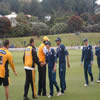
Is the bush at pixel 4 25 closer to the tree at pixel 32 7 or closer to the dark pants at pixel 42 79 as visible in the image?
the tree at pixel 32 7

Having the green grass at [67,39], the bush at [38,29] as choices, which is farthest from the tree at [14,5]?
the green grass at [67,39]

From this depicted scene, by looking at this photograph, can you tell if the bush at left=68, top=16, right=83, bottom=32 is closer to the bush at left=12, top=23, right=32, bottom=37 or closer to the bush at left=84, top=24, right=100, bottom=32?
the bush at left=84, top=24, right=100, bottom=32

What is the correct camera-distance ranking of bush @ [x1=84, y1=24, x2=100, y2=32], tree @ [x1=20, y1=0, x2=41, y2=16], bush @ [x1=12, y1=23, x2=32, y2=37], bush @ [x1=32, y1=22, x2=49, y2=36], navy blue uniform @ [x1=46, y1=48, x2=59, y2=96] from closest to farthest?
navy blue uniform @ [x1=46, y1=48, x2=59, y2=96] → bush @ [x1=12, y1=23, x2=32, y2=37] → bush @ [x1=32, y1=22, x2=49, y2=36] → bush @ [x1=84, y1=24, x2=100, y2=32] → tree @ [x1=20, y1=0, x2=41, y2=16]

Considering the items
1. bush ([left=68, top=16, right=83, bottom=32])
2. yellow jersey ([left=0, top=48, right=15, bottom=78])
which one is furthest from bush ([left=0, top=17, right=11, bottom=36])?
yellow jersey ([left=0, top=48, right=15, bottom=78])

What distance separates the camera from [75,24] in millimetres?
74875

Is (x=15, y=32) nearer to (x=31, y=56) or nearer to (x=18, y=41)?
(x=18, y=41)

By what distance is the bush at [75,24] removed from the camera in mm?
74500

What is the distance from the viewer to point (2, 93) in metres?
9.49

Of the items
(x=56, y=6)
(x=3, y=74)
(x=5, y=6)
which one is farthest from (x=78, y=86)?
(x=56, y=6)

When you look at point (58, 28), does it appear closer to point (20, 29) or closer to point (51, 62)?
point (20, 29)

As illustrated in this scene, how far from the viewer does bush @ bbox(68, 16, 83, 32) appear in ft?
244

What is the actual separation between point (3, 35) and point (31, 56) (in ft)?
189

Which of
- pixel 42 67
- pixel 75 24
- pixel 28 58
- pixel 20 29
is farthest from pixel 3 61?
pixel 75 24

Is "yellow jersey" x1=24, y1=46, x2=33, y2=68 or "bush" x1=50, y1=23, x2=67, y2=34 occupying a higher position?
"bush" x1=50, y1=23, x2=67, y2=34
